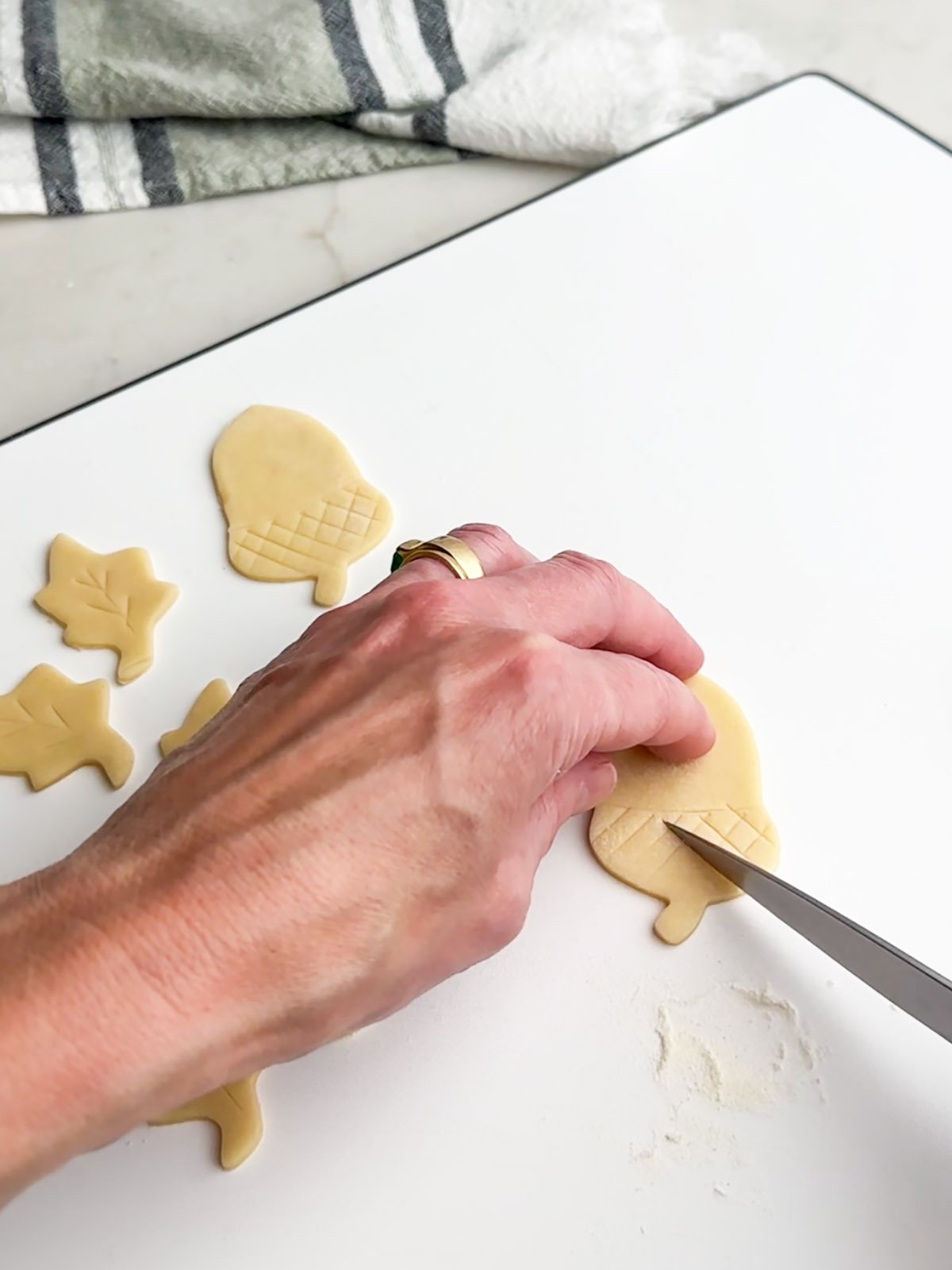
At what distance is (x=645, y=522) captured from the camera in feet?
2.64

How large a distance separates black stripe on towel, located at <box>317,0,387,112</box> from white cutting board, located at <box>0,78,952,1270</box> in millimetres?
213

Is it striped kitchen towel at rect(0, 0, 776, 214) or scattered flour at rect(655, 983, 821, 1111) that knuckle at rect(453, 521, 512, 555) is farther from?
striped kitchen towel at rect(0, 0, 776, 214)

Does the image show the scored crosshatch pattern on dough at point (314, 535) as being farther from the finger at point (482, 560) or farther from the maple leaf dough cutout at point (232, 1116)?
the maple leaf dough cutout at point (232, 1116)

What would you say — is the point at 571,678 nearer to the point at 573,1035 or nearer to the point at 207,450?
the point at 573,1035

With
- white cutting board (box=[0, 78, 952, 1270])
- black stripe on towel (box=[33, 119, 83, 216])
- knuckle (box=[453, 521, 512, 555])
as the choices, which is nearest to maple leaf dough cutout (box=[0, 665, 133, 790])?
white cutting board (box=[0, 78, 952, 1270])

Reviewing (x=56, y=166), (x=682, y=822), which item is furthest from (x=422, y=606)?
(x=56, y=166)

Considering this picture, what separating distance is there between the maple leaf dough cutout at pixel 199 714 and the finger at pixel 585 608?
8.1 inches

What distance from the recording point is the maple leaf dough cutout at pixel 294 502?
0.79 metres

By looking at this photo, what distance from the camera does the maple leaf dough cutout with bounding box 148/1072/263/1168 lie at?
0.58 m

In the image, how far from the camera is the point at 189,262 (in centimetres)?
105

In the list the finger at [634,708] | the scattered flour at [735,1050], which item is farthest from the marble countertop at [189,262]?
the scattered flour at [735,1050]

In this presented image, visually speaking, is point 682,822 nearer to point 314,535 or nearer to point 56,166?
point 314,535

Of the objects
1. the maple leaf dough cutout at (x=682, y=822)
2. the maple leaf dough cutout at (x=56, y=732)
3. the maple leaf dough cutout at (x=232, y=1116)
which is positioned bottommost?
the maple leaf dough cutout at (x=232, y=1116)

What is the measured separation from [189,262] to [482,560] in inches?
22.0
